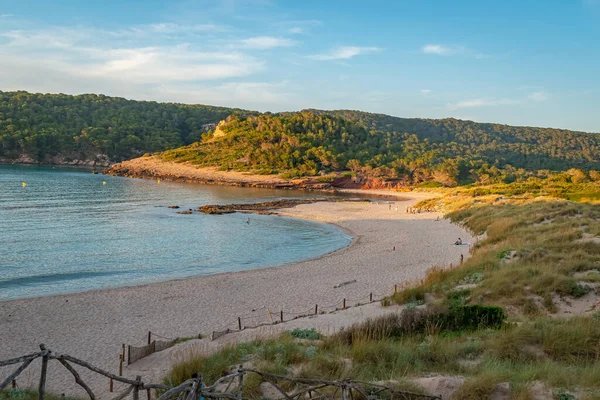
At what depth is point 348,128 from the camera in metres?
141

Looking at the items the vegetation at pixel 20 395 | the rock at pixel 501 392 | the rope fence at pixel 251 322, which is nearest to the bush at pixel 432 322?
the rock at pixel 501 392

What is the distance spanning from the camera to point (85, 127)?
5581 inches

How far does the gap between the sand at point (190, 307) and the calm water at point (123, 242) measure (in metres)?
3.07

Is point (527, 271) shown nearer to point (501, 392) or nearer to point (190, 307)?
point (501, 392)

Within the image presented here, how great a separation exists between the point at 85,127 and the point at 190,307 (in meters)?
141

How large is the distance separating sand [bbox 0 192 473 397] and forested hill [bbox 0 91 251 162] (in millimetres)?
120825

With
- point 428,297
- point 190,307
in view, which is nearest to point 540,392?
point 428,297

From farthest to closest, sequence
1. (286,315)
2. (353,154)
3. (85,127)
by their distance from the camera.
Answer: (85,127)
(353,154)
(286,315)

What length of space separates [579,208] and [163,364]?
3344 centimetres

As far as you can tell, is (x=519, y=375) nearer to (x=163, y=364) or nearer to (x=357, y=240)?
(x=163, y=364)

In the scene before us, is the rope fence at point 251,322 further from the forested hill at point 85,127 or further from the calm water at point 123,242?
the forested hill at point 85,127

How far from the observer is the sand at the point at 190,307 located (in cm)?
1415

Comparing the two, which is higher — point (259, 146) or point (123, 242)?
point (259, 146)

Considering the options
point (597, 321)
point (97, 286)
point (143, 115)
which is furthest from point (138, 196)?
point (143, 115)
